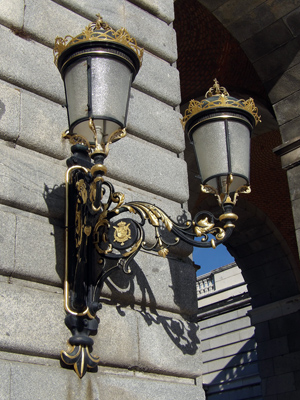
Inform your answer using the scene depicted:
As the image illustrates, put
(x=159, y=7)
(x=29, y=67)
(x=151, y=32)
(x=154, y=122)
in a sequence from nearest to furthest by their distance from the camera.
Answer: (x=29, y=67) < (x=154, y=122) < (x=151, y=32) < (x=159, y=7)

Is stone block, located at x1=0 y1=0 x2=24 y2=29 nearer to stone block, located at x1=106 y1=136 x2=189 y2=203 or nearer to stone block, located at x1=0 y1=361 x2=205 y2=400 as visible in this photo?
stone block, located at x1=106 y1=136 x2=189 y2=203

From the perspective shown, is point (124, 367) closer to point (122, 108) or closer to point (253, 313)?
point (122, 108)

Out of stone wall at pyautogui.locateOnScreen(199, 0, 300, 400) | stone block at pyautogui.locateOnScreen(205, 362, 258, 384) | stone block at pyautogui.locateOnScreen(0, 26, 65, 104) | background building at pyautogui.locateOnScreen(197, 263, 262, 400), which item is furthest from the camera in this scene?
background building at pyautogui.locateOnScreen(197, 263, 262, 400)

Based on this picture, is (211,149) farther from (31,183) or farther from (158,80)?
(31,183)

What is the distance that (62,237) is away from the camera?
365 centimetres

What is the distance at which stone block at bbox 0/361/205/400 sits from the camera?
3.06 m

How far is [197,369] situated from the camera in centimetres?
396

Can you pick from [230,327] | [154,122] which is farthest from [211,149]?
[230,327]

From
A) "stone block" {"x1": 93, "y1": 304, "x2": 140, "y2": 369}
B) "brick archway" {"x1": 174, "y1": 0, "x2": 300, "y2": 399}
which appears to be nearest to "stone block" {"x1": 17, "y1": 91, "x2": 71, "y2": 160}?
"stone block" {"x1": 93, "y1": 304, "x2": 140, "y2": 369}

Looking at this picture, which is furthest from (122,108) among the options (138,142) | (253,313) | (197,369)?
(253,313)

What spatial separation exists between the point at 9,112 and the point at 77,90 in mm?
508

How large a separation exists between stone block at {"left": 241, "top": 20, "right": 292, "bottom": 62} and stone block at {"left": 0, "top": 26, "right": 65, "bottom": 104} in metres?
3.84

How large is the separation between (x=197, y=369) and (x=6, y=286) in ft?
4.33

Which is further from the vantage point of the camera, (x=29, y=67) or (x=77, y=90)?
(x=29, y=67)
